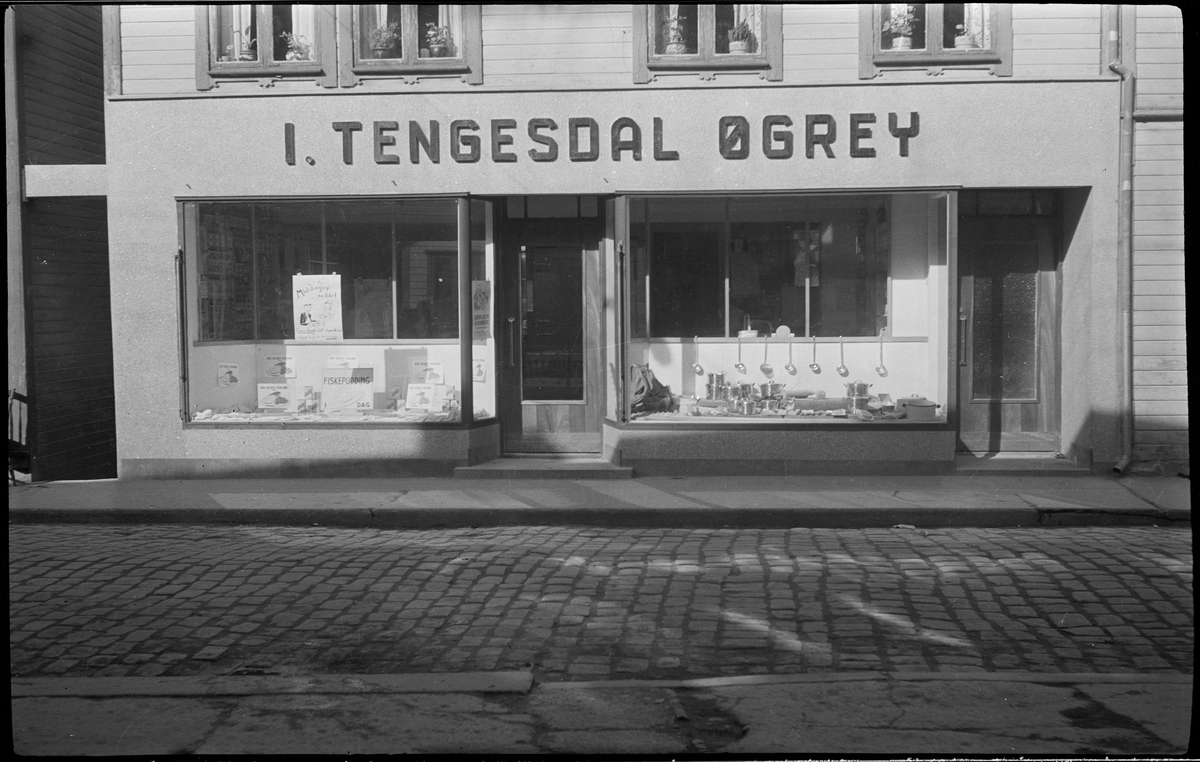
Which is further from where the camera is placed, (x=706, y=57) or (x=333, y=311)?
(x=333, y=311)

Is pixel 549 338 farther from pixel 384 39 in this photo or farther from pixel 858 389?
pixel 384 39

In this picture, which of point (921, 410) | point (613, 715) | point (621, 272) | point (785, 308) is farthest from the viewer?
point (785, 308)

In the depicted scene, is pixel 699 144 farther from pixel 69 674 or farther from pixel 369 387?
pixel 69 674

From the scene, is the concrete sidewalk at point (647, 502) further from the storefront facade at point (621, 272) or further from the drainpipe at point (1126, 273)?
the storefront facade at point (621, 272)

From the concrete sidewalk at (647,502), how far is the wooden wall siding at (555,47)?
12.8 feet

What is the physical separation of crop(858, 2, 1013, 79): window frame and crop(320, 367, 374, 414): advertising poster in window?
569cm

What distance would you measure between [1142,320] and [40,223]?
10909mm

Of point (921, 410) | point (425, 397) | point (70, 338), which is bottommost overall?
point (921, 410)

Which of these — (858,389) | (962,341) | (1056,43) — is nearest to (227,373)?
(858,389)

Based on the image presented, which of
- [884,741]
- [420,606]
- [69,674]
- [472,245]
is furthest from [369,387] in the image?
[884,741]

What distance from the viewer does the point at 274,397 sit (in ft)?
39.2

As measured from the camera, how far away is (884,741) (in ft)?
14.1

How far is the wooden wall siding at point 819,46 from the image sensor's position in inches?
435

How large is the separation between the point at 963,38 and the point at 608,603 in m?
7.16
